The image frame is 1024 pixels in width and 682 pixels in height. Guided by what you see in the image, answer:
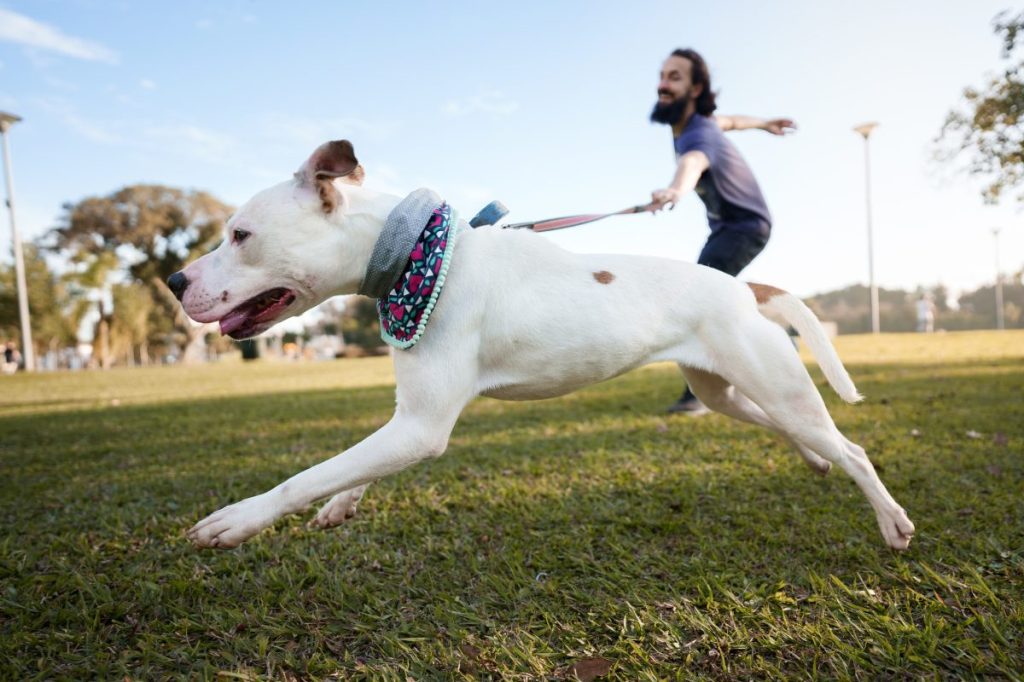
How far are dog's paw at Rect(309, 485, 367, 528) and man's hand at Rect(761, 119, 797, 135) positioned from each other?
12.4 feet

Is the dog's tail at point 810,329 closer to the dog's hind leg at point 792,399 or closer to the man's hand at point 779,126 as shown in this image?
the dog's hind leg at point 792,399

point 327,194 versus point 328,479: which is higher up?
point 327,194

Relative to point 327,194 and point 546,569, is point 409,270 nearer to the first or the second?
point 327,194

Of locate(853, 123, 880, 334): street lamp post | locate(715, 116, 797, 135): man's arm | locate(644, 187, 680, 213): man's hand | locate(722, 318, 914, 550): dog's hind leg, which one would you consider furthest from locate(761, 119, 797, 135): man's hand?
locate(853, 123, 880, 334): street lamp post

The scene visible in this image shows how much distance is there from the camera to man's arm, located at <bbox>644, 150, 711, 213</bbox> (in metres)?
3.17

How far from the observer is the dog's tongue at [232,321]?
2.20m

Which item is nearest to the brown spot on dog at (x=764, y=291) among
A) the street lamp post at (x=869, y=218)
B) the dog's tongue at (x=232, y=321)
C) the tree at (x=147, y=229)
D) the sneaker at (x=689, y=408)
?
the dog's tongue at (x=232, y=321)

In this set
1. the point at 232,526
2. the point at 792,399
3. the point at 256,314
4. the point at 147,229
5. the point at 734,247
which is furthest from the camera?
the point at 147,229

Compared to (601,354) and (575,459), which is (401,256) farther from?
(575,459)

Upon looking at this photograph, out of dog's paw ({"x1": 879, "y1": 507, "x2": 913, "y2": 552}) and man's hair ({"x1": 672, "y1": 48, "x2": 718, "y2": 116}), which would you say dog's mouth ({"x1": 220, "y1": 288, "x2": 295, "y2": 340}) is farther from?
man's hair ({"x1": 672, "y1": 48, "x2": 718, "y2": 116})

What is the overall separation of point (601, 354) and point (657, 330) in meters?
0.26

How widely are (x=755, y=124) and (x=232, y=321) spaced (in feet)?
12.7

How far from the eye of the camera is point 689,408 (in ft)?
19.3

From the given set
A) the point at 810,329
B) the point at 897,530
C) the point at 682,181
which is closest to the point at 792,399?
the point at 810,329
